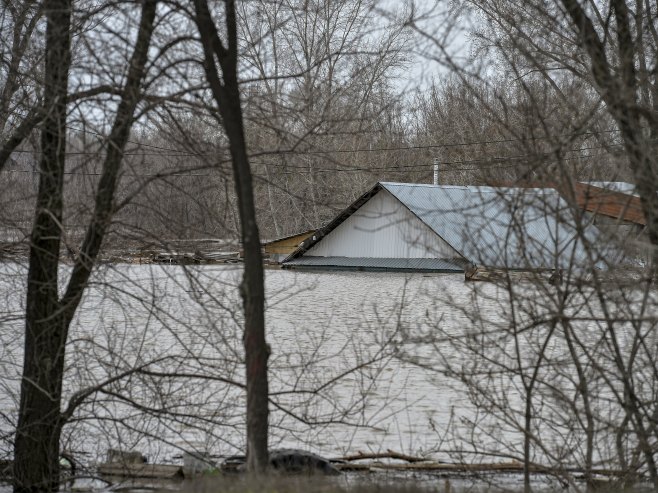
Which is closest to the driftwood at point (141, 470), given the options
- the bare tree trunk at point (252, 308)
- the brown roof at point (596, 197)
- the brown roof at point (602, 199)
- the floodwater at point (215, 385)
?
the floodwater at point (215, 385)

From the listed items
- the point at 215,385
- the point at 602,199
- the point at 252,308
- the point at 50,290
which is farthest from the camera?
the point at 215,385

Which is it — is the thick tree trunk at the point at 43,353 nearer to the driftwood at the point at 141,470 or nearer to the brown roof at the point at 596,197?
the driftwood at the point at 141,470

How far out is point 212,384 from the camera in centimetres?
1206

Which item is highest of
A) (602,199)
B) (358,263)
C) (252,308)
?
(602,199)

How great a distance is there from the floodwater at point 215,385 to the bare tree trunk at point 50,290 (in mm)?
218

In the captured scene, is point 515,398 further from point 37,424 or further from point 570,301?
point 37,424

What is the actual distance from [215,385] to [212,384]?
1.08 ft

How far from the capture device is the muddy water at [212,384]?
8711mm

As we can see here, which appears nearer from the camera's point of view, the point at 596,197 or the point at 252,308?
the point at 252,308

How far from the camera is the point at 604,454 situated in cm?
801

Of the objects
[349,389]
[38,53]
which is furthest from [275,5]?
[349,389]

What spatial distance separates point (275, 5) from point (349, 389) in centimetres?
619

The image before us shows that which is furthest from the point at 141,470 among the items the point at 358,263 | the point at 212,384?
the point at 358,263

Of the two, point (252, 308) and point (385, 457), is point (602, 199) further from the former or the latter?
point (385, 457)
